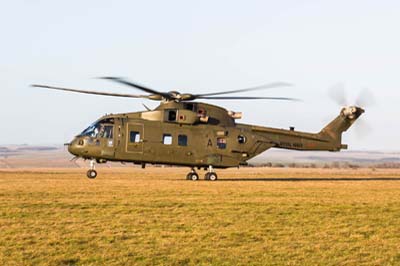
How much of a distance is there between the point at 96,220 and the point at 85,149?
19047 millimetres

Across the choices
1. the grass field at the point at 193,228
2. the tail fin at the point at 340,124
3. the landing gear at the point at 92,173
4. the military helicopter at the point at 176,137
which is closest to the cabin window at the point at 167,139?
the military helicopter at the point at 176,137

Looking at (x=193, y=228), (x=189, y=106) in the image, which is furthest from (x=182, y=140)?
(x=193, y=228)

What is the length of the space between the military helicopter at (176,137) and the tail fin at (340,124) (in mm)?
3418

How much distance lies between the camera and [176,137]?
37.5 metres

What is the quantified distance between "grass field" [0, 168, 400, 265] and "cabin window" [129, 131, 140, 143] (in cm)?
1020

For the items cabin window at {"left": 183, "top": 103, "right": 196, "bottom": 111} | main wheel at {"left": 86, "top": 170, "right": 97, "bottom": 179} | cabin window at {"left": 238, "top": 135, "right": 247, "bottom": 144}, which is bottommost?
main wheel at {"left": 86, "top": 170, "right": 97, "bottom": 179}

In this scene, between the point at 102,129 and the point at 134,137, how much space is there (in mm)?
1792

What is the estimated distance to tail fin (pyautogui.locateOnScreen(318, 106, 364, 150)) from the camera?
137ft

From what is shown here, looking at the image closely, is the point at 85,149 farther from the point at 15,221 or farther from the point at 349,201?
the point at 15,221

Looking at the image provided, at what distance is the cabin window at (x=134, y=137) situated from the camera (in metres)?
36.6

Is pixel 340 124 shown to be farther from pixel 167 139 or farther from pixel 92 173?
pixel 92 173

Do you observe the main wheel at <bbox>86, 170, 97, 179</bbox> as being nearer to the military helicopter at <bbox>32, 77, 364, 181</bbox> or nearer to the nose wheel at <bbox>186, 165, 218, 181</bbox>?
the military helicopter at <bbox>32, 77, 364, 181</bbox>

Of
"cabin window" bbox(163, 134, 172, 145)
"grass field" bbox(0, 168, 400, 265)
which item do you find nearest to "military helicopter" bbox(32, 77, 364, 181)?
"cabin window" bbox(163, 134, 172, 145)

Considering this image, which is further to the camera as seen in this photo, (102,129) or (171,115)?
(171,115)
